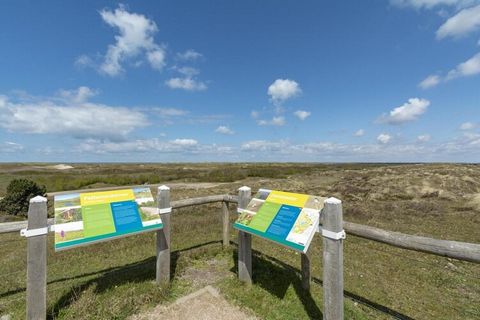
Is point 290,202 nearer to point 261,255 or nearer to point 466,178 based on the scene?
point 261,255

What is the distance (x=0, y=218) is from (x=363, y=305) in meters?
18.0

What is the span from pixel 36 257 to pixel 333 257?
369 cm

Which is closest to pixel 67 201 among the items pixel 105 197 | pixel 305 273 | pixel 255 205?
pixel 105 197

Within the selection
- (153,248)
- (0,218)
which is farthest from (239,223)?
(0,218)

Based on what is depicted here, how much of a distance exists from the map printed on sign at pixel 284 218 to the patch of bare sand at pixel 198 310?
115 cm

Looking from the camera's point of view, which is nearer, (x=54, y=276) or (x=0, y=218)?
(x=54, y=276)

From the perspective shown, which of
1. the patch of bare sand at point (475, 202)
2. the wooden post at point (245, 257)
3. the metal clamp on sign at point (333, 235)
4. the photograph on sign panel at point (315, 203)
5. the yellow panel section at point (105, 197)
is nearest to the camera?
the metal clamp on sign at point (333, 235)

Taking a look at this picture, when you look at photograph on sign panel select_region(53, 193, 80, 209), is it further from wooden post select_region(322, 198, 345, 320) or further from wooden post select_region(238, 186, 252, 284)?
wooden post select_region(322, 198, 345, 320)

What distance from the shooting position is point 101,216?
A: 358 centimetres

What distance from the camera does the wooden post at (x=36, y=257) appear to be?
3193 millimetres

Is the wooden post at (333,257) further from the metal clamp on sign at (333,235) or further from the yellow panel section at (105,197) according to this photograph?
the yellow panel section at (105,197)

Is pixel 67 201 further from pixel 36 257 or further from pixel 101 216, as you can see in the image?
pixel 36 257

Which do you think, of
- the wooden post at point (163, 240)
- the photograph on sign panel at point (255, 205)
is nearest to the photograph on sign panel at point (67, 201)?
the wooden post at point (163, 240)

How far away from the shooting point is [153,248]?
6719 millimetres
